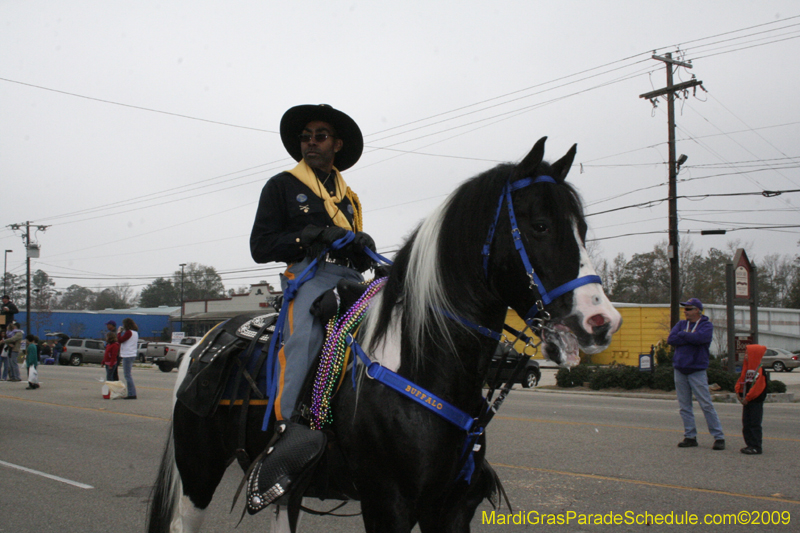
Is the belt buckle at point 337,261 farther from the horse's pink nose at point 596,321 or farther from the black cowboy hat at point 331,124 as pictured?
the horse's pink nose at point 596,321

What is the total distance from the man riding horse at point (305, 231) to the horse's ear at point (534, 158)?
3.18 ft

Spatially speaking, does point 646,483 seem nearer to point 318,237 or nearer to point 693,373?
point 693,373

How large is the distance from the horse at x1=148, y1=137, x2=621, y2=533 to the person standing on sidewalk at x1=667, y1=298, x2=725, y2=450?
6.79m

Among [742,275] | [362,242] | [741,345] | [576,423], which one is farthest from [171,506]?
[741,345]

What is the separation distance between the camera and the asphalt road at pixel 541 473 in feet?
17.1

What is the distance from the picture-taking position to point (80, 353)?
4169cm

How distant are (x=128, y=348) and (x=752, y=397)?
13.0 m

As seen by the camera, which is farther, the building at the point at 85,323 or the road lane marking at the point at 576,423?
the building at the point at 85,323

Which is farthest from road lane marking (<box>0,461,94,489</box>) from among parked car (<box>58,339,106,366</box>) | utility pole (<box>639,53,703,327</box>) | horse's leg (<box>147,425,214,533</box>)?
parked car (<box>58,339,106,366</box>)

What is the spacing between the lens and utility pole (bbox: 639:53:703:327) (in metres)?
23.1

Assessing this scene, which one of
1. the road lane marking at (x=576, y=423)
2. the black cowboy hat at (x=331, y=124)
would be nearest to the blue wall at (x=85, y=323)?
the road lane marking at (x=576, y=423)

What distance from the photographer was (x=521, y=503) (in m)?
5.60

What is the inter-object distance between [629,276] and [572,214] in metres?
69.6

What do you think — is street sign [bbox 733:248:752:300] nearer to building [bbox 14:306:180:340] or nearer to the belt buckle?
the belt buckle
